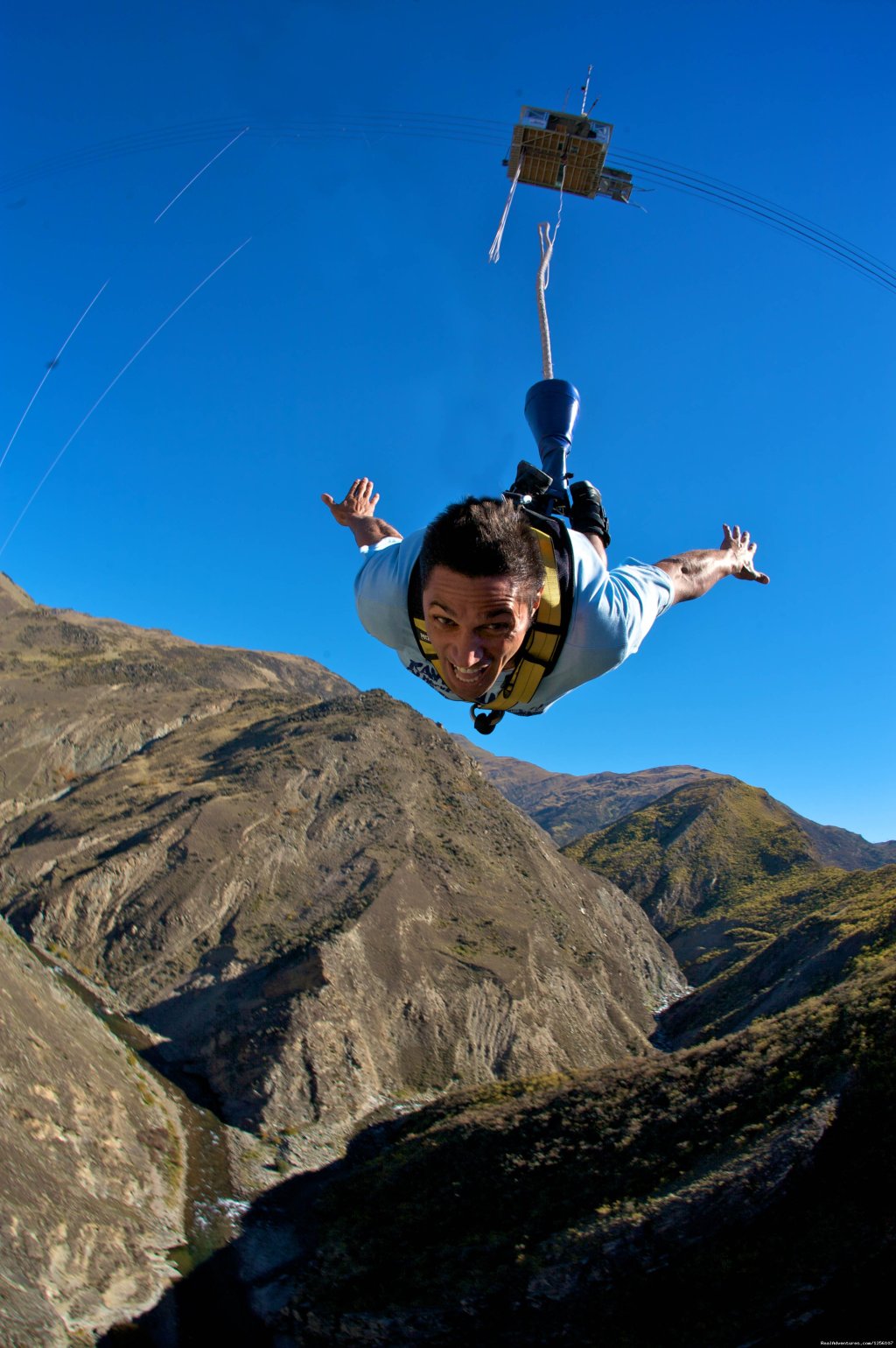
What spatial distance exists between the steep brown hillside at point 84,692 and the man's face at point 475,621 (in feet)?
171

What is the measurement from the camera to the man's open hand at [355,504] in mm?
3828

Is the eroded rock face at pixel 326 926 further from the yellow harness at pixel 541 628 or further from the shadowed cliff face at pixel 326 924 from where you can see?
the yellow harness at pixel 541 628

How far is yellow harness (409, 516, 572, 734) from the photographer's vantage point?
9.30 feet

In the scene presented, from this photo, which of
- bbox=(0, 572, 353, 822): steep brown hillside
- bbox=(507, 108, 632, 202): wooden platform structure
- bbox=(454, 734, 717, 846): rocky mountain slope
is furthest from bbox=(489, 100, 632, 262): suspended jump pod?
bbox=(454, 734, 717, 846): rocky mountain slope

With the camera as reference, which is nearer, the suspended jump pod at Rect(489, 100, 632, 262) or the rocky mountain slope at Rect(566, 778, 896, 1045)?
the suspended jump pod at Rect(489, 100, 632, 262)

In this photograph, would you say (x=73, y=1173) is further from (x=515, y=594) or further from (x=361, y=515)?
(x=515, y=594)

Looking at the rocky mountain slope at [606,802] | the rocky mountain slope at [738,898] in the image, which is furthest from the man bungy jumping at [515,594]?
the rocky mountain slope at [606,802]

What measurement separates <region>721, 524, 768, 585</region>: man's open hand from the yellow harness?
1.51 m

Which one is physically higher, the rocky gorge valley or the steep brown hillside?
the steep brown hillside

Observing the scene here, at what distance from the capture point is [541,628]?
289 centimetres

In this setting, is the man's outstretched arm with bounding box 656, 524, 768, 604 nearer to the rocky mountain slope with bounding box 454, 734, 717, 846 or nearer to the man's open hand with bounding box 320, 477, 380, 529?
the man's open hand with bounding box 320, 477, 380, 529

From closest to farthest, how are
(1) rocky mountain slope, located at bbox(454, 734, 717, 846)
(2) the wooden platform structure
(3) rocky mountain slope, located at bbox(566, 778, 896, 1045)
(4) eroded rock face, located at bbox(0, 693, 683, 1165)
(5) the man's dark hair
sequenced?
1. (5) the man's dark hair
2. (2) the wooden platform structure
3. (4) eroded rock face, located at bbox(0, 693, 683, 1165)
4. (3) rocky mountain slope, located at bbox(566, 778, 896, 1045)
5. (1) rocky mountain slope, located at bbox(454, 734, 717, 846)

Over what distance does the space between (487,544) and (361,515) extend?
1376 millimetres

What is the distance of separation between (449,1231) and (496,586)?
74.0 feet
